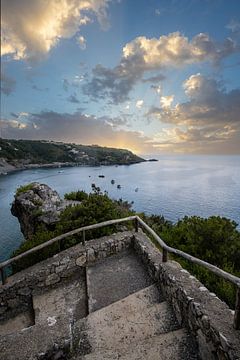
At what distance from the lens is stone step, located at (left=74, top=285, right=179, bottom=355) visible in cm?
417

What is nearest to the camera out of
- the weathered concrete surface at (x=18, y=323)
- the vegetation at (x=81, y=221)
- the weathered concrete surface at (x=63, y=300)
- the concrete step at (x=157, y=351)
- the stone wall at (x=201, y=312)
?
the stone wall at (x=201, y=312)

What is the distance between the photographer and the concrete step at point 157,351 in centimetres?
357

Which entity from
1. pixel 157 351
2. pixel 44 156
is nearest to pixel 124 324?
pixel 157 351

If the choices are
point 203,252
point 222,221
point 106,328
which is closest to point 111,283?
point 106,328

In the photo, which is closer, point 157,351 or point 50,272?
point 157,351

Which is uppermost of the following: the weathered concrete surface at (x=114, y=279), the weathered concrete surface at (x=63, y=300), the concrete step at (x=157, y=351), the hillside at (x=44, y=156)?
the hillside at (x=44, y=156)

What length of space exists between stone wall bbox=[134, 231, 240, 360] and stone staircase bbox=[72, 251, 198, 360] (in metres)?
0.22

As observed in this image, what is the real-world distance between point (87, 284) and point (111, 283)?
0.66 meters

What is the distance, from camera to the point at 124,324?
459 centimetres

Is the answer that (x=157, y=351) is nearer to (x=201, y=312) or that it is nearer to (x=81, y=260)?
(x=201, y=312)

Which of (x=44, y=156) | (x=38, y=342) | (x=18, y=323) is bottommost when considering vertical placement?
(x=18, y=323)

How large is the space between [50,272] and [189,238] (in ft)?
23.7

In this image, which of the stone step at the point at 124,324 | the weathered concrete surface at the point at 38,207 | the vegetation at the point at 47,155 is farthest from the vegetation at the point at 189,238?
the vegetation at the point at 47,155

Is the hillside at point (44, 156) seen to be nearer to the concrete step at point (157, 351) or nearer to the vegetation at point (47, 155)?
the vegetation at point (47, 155)
